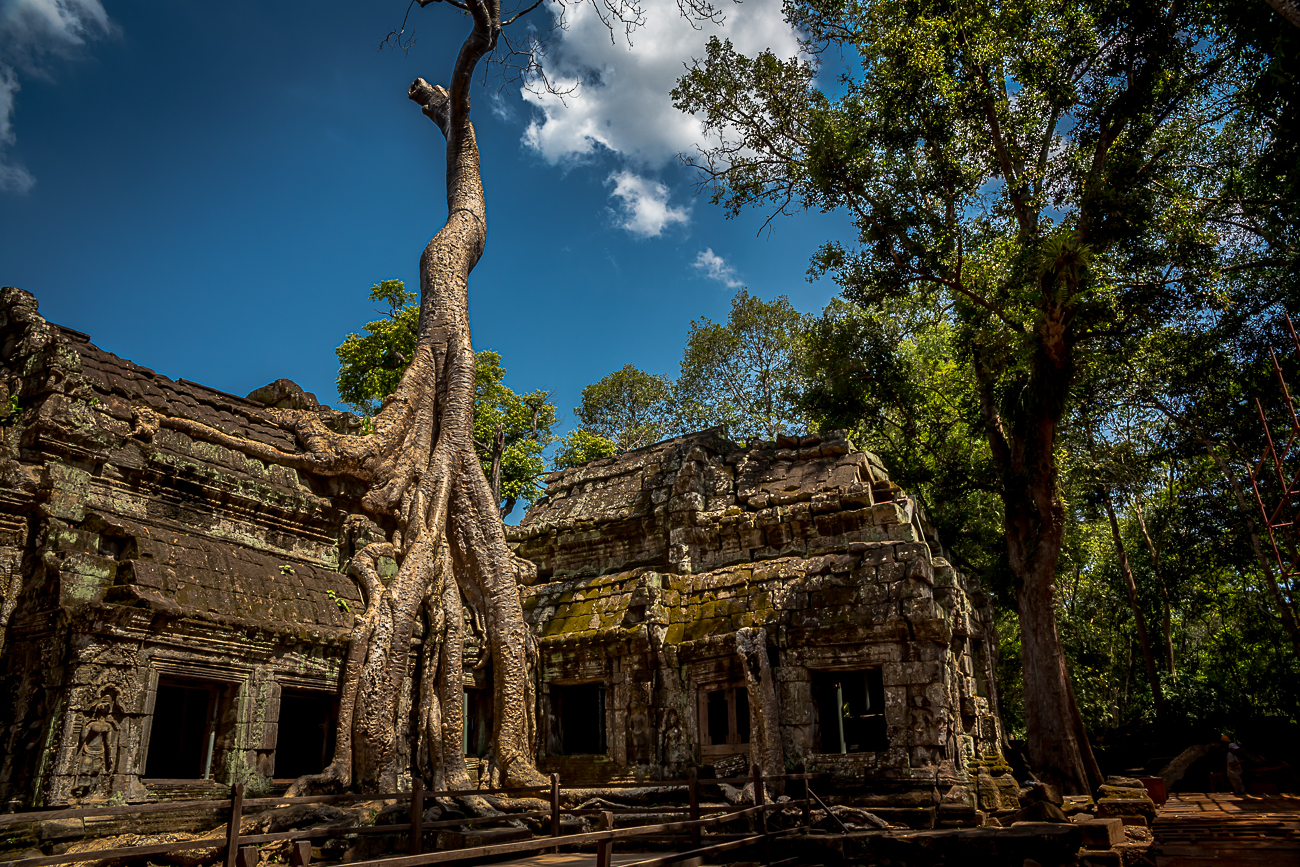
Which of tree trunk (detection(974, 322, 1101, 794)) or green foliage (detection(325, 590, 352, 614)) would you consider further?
tree trunk (detection(974, 322, 1101, 794))

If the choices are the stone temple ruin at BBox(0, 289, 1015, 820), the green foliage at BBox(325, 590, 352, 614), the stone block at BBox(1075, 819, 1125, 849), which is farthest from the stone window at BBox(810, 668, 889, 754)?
the green foliage at BBox(325, 590, 352, 614)

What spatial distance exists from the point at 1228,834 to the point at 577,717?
9.10m

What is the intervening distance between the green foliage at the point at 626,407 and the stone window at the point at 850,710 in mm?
16078

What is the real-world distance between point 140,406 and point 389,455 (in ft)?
10.5

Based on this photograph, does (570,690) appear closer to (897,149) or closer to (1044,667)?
(1044,667)

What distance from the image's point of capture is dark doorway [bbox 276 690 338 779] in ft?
33.8

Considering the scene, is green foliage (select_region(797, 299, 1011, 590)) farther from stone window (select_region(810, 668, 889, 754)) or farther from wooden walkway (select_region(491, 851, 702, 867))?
wooden walkway (select_region(491, 851, 702, 867))

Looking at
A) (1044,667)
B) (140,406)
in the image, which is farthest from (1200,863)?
(140,406)

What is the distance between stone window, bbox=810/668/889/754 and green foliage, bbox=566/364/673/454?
16078mm

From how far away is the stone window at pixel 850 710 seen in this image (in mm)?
11516

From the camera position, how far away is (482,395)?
24.0m

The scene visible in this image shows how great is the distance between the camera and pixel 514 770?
1098 cm

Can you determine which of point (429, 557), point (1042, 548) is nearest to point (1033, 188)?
point (1042, 548)

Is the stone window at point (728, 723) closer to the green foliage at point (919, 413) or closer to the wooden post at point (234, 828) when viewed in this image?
the green foliage at point (919, 413)
